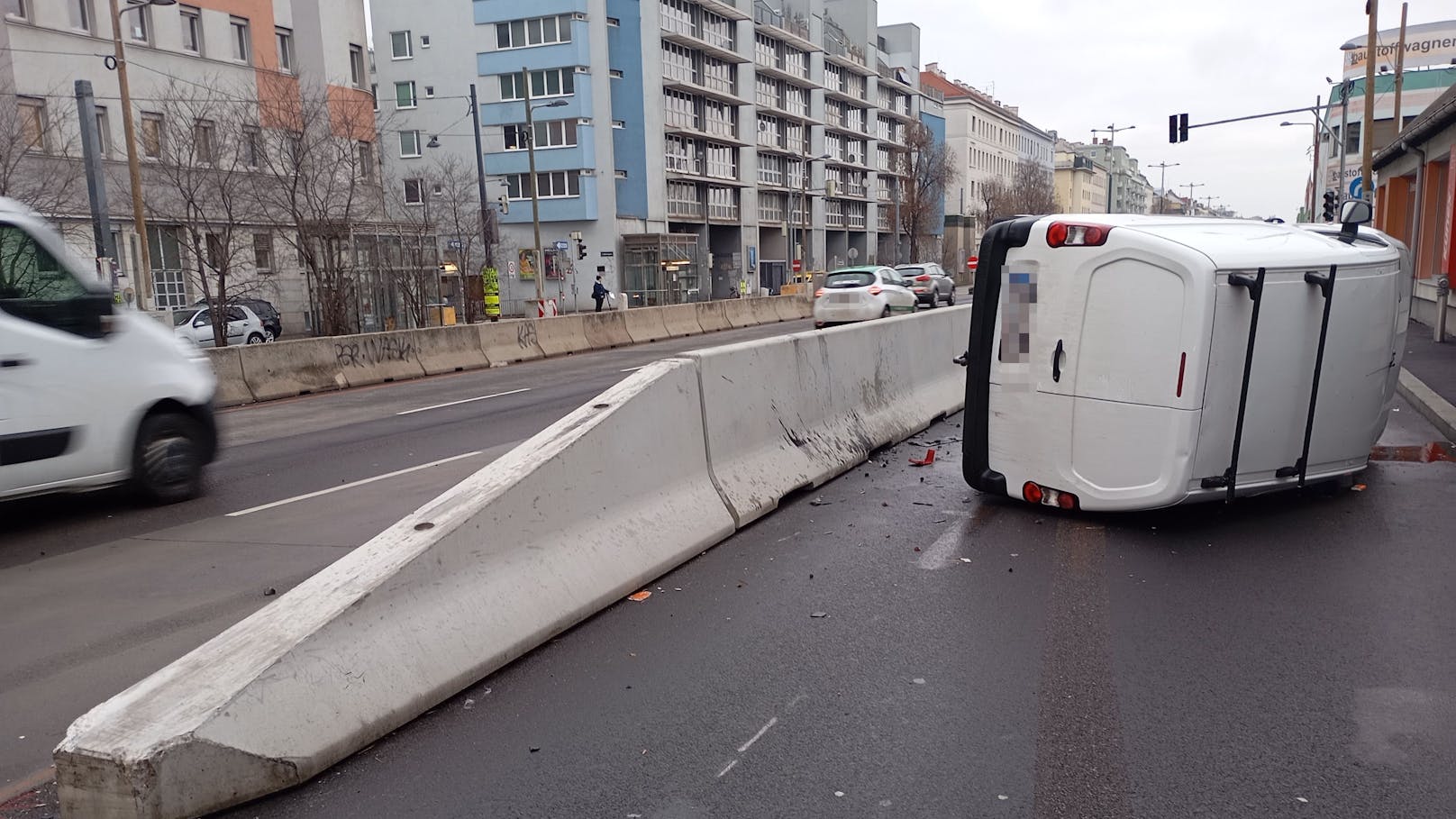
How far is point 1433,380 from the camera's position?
13117 mm

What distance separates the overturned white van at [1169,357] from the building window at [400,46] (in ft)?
199

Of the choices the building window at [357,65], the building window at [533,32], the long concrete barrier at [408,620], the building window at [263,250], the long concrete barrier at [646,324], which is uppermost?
the building window at [533,32]

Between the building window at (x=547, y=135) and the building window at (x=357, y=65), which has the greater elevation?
the building window at (x=357, y=65)

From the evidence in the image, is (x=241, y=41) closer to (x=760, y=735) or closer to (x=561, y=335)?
(x=561, y=335)

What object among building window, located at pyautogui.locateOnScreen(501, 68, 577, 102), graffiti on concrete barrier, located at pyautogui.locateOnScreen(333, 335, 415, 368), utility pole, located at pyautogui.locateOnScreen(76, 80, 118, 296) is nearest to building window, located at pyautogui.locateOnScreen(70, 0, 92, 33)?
utility pole, located at pyautogui.locateOnScreen(76, 80, 118, 296)

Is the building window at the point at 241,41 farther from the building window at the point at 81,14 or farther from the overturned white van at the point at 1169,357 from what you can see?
the overturned white van at the point at 1169,357

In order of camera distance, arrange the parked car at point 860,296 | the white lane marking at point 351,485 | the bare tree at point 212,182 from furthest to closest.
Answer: the parked car at point 860,296 < the bare tree at point 212,182 < the white lane marking at point 351,485

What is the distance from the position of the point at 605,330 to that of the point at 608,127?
34176 millimetres

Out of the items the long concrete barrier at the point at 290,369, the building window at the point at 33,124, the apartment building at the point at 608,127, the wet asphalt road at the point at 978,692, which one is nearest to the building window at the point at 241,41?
the building window at the point at 33,124

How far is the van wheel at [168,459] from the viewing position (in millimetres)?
8258

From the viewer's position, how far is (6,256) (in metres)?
7.28

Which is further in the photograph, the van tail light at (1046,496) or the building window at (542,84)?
the building window at (542,84)

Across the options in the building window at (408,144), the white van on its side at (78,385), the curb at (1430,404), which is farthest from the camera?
the building window at (408,144)

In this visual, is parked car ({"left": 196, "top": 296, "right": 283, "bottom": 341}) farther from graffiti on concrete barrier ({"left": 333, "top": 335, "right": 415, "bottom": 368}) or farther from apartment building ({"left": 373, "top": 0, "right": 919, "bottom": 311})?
apartment building ({"left": 373, "top": 0, "right": 919, "bottom": 311})
